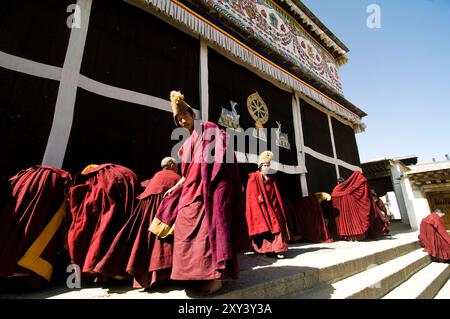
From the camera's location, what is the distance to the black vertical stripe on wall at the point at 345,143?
752 centimetres

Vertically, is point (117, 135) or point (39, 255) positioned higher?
point (117, 135)

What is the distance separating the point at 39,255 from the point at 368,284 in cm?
295

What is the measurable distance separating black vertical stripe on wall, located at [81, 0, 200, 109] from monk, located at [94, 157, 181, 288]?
2.12 metres

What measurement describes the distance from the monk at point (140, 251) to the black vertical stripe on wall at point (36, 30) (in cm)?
226

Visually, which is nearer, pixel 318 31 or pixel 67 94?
pixel 67 94

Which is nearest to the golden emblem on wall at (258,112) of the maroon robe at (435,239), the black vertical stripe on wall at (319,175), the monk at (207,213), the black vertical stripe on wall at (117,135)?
the black vertical stripe on wall at (319,175)

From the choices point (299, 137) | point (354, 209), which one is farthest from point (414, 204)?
point (299, 137)

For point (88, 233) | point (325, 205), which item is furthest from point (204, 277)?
point (325, 205)

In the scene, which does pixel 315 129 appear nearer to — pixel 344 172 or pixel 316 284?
pixel 344 172

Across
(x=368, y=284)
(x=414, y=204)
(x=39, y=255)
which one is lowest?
(x=368, y=284)

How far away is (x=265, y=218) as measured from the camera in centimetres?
301

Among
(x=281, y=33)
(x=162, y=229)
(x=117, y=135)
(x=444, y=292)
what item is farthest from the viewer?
(x=281, y=33)

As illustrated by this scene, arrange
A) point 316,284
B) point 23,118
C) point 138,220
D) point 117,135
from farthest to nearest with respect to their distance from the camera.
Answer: point 117,135, point 23,118, point 316,284, point 138,220

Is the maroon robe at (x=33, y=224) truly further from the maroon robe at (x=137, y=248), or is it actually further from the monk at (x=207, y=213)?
the monk at (x=207, y=213)
